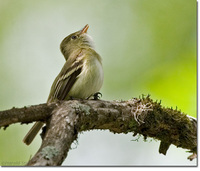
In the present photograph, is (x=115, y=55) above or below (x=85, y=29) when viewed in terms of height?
below

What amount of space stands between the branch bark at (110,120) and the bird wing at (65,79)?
612 millimetres

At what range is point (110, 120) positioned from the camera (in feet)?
11.5

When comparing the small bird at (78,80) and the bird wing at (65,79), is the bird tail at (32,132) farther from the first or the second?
the bird wing at (65,79)

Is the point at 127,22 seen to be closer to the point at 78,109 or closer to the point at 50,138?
the point at 78,109

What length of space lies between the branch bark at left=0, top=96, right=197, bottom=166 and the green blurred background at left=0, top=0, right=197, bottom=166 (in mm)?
203

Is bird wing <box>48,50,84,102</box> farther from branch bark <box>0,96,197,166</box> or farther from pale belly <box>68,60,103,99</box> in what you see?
branch bark <box>0,96,197,166</box>

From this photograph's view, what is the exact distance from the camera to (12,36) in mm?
4191

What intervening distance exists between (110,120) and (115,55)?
4.16 feet

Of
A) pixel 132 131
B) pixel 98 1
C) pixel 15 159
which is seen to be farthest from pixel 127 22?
pixel 15 159

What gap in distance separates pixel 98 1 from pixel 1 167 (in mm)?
2250

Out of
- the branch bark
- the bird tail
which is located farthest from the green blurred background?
the branch bark

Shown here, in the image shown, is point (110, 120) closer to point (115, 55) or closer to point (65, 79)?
point (65, 79)

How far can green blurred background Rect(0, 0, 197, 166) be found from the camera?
12.7 feet

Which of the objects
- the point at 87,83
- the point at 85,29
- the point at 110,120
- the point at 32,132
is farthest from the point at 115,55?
the point at 32,132
